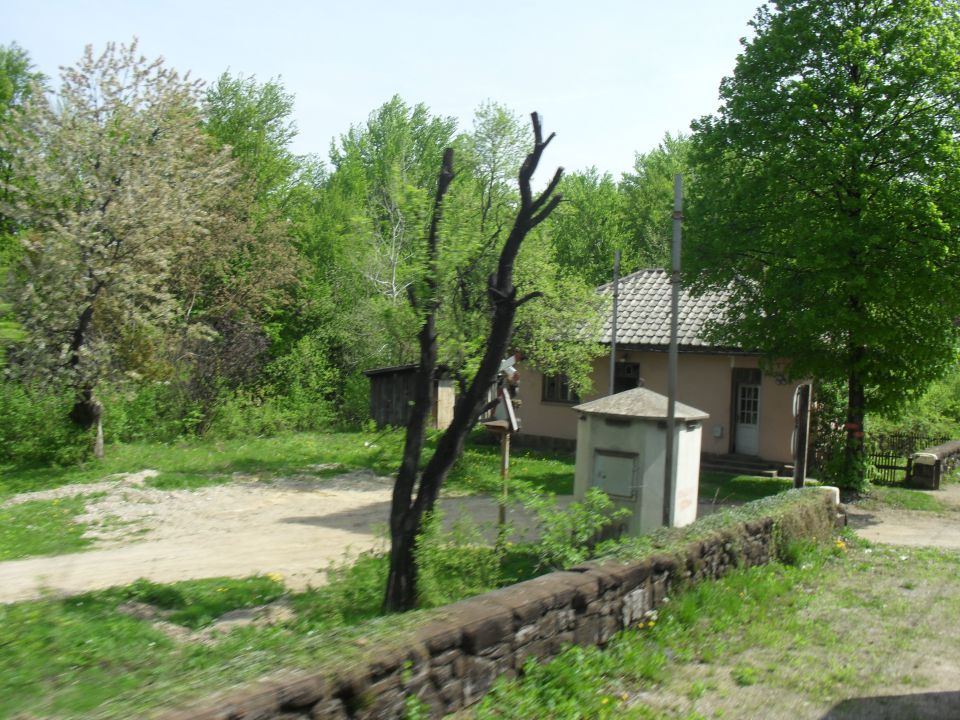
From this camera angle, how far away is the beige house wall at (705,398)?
69.1 feet

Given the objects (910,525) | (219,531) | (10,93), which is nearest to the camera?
(219,531)

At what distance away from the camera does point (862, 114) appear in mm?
16094

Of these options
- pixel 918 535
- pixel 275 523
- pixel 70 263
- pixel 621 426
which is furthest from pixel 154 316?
pixel 918 535

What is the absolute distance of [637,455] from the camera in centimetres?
1157

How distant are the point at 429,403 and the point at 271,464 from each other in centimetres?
1252

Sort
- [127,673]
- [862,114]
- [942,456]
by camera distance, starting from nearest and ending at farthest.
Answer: [127,673] < [862,114] < [942,456]

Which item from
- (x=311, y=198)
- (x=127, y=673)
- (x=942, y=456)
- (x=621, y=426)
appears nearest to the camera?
(x=127, y=673)

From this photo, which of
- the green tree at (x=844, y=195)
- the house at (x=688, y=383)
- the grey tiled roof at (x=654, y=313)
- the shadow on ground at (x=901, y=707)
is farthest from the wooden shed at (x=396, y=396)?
the shadow on ground at (x=901, y=707)

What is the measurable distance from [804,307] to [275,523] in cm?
1060

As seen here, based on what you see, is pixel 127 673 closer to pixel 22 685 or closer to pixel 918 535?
pixel 22 685

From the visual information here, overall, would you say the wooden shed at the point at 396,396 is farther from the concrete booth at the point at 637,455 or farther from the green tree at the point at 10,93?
the concrete booth at the point at 637,455

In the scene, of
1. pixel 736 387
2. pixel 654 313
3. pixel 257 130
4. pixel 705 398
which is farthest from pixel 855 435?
pixel 257 130

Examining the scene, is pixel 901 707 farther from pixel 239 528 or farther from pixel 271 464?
pixel 271 464

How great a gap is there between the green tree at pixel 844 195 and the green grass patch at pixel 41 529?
12.5m
